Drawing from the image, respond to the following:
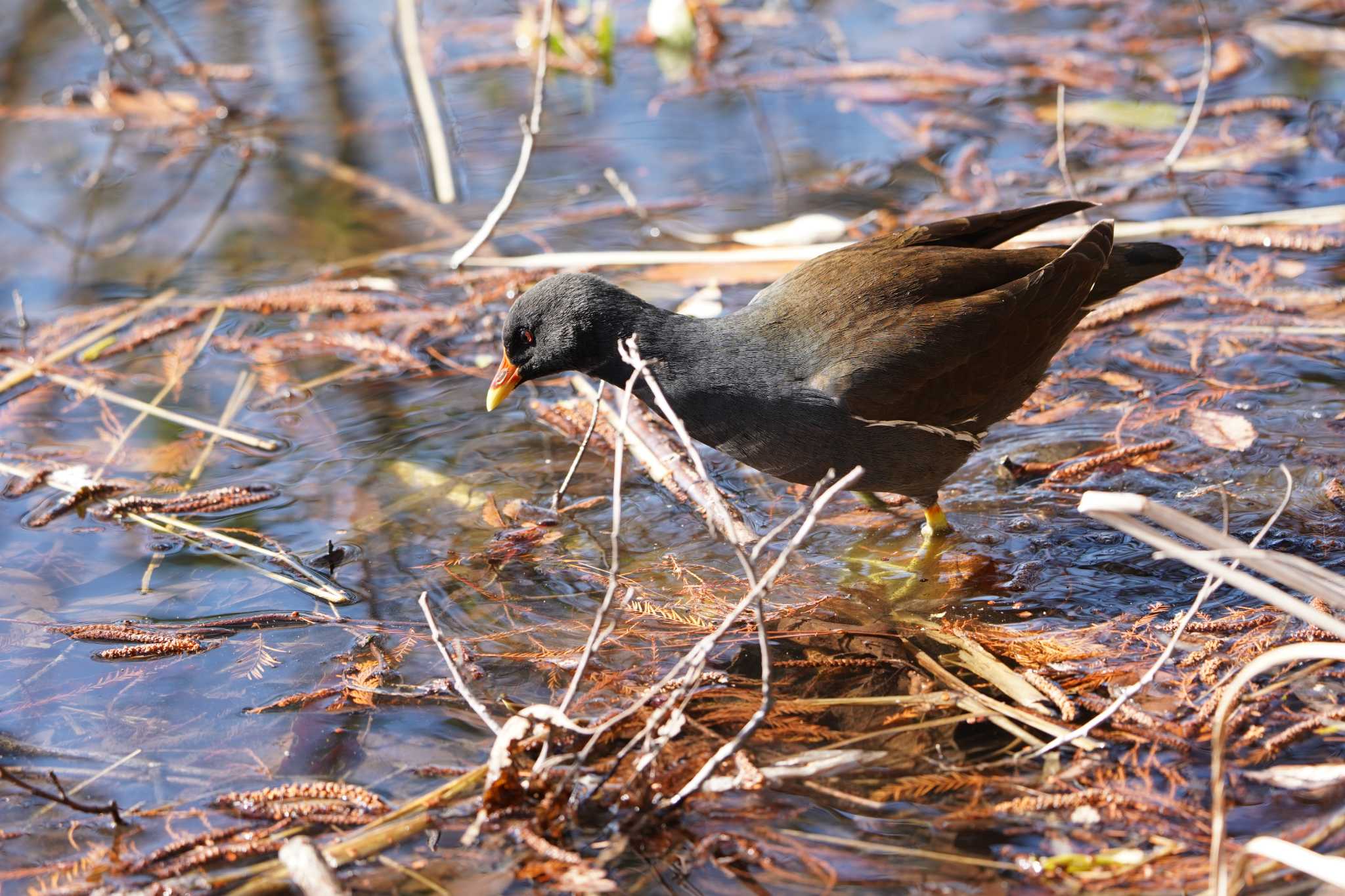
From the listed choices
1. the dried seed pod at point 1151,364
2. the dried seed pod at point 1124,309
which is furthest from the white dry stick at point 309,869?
the dried seed pod at point 1124,309

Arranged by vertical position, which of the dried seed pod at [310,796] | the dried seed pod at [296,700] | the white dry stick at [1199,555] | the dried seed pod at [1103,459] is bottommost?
the dried seed pod at [1103,459]

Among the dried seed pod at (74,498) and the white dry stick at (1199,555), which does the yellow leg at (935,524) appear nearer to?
the white dry stick at (1199,555)

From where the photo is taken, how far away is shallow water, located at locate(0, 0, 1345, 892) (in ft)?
10.4

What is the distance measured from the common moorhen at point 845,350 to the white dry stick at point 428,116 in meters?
2.70

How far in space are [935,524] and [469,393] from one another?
180 cm

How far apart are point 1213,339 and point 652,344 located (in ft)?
7.22

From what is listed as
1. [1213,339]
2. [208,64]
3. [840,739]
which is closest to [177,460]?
[840,739]

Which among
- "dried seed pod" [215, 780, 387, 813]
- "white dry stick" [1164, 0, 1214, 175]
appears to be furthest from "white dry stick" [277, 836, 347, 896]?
"white dry stick" [1164, 0, 1214, 175]

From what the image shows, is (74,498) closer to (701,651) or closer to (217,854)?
(217,854)

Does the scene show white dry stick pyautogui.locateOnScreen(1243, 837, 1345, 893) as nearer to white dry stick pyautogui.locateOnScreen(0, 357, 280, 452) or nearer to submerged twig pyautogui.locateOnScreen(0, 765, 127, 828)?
submerged twig pyautogui.locateOnScreen(0, 765, 127, 828)

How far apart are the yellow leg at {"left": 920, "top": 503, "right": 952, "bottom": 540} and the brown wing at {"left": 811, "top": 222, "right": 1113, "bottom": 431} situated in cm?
27

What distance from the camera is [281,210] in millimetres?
6102

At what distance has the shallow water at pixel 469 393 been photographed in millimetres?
3160

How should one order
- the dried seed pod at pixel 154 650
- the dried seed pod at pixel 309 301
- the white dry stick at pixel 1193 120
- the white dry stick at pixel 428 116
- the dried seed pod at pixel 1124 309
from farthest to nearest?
the white dry stick at pixel 428 116
the white dry stick at pixel 1193 120
the dried seed pod at pixel 309 301
the dried seed pod at pixel 1124 309
the dried seed pod at pixel 154 650
